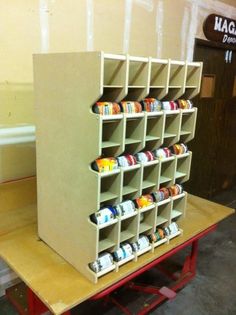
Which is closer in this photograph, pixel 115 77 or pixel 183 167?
pixel 115 77

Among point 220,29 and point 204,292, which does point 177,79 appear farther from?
point 220,29

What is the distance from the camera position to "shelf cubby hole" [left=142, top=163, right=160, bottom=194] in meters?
1.45

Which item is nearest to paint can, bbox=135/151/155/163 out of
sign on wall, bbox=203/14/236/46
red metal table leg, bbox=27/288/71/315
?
red metal table leg, bbox=27/288/71/315

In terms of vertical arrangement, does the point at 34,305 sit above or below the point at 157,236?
below

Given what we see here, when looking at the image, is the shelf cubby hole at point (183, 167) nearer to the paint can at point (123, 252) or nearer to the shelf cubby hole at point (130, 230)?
the shelf cubby hole at point (130, 230)

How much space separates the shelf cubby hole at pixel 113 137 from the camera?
1.23m

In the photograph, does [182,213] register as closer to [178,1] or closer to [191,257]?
[191,257]

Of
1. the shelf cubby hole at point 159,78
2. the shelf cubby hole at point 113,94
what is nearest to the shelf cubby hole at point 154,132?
the shelf cubby hole at point 159,78

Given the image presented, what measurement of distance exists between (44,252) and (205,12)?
260 centimetres

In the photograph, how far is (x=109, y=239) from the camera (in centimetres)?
137

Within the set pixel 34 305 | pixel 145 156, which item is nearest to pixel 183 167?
pixel 145 156

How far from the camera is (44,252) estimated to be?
148 centimetres

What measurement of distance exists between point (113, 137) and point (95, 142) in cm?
14

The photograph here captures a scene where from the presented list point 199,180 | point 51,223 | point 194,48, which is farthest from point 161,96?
point 199,180
